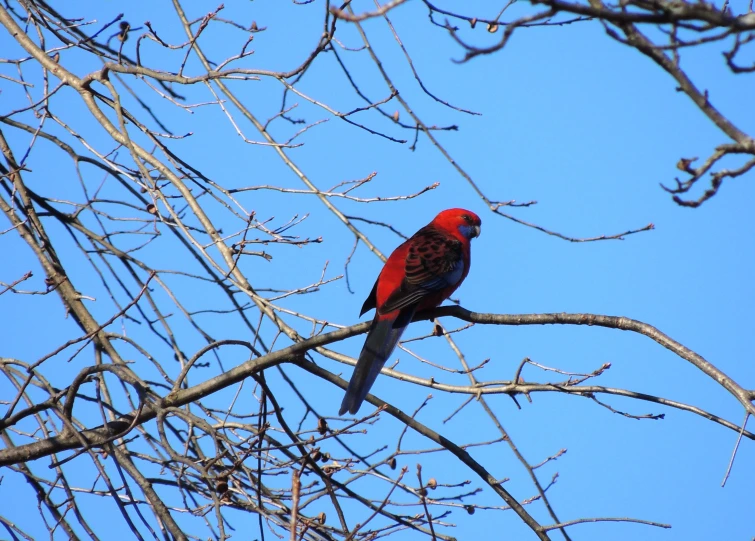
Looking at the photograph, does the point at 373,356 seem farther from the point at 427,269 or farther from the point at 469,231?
the point at 469,231

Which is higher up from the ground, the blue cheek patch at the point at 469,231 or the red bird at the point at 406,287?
the blue cheek patch at the point at 469,231

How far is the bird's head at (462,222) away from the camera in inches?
251

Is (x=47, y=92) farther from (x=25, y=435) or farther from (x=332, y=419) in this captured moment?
(x=332, y=419)

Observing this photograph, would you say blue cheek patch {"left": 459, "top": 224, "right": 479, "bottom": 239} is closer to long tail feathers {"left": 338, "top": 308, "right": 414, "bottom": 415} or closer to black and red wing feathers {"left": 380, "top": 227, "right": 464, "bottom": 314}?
black and red wing feathers {"left": 380, "top": 227, "right": 464, "bottom": 314}

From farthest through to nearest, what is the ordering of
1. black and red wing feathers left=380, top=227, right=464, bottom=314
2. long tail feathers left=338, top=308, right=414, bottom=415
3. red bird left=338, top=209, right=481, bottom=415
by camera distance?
1. black and red wing feathers left=380, top=227, right=464, bottom=314
2. red bird left=338, top=209, right=481, bottom=415
3. long tail feathers left=338, top=308, right=414, bottom=415

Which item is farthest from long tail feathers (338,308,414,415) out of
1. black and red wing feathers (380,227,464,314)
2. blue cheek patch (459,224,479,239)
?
blue cheek patch (459,224,479,239)

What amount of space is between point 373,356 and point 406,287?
29.0 inches

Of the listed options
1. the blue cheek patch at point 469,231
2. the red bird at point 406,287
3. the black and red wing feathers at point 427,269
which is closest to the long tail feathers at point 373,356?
the red bird at point 406,287

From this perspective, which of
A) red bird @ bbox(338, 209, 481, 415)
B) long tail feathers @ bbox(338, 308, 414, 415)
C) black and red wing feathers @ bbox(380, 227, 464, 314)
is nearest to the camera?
long tail feathers @ bbox(338, 308, 414, 415)

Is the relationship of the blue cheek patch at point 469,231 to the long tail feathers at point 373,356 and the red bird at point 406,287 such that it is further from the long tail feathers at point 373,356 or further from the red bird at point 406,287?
the long tail feathers at point 373,356

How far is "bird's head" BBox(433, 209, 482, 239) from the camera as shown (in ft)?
20.9

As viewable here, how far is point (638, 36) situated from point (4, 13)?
156 inches

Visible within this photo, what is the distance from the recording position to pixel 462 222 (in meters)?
6.39

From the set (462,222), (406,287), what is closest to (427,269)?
(406,287)
